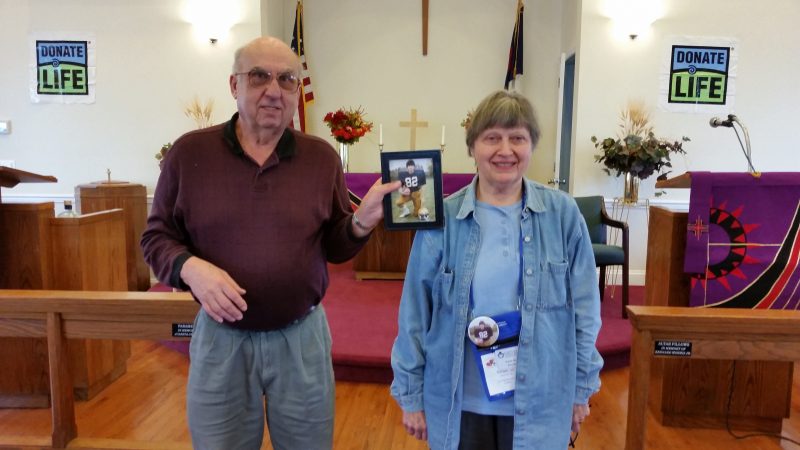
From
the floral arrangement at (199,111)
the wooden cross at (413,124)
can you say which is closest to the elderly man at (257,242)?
the floral arrangement at (199,111)

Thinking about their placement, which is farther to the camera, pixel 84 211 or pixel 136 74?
pixel 136 74

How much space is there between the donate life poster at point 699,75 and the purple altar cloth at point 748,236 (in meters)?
2.71

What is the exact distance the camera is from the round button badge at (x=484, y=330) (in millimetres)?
1204

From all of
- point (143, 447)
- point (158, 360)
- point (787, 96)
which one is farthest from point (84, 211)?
point (787, 96)

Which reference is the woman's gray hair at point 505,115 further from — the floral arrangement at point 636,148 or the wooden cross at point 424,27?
the wooden cross at point 424,27

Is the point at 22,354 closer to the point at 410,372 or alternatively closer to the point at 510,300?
the point at 410,372

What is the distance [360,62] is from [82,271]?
4.29m

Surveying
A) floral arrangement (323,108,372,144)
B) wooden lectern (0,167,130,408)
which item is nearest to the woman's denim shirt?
wooden lectern (0,167,130,408)

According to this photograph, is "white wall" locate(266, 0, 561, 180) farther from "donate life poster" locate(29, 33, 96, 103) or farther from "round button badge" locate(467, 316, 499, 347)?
"round button badge" locate(467, 316, 499, 347)

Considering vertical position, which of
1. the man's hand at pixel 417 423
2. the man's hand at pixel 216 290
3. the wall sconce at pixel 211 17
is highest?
the wall sconce at pixel 211 17

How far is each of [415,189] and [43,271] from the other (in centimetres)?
220

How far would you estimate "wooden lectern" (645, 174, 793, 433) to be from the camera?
2.39m

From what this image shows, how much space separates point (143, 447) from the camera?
2.11m

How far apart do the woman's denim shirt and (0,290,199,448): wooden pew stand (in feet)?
3.63
